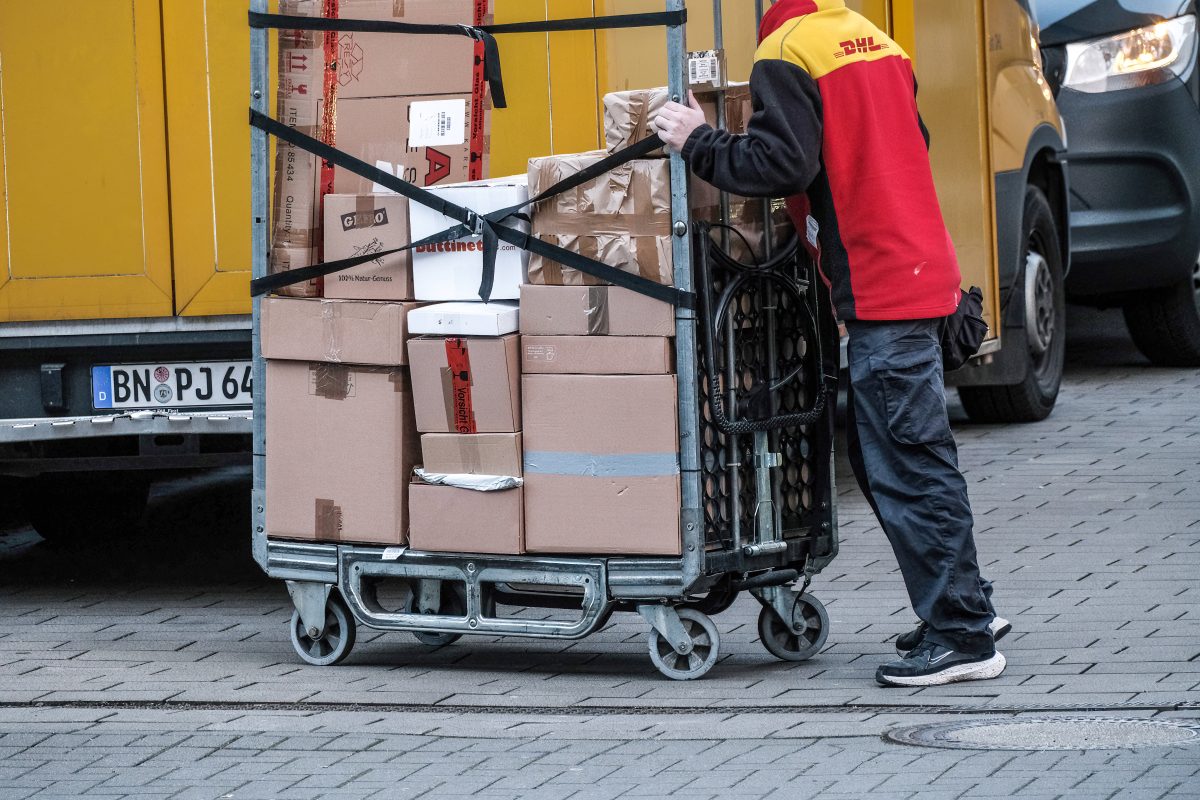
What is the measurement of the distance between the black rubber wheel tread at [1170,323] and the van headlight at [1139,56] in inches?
43.8

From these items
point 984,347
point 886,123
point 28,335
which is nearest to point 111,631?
point 28,335

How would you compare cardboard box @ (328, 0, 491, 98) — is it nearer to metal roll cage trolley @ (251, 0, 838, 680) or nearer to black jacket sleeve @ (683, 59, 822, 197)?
metal roll cage trolley @ (251, 0, 838, 680)

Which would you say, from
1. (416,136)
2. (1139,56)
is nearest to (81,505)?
(416,136)

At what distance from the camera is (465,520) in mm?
5605

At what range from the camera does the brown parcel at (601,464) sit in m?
5.40

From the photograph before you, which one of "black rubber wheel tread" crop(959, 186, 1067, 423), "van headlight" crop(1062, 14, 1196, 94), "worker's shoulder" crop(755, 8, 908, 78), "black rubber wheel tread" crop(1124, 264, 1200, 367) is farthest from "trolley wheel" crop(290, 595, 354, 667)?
"black rubber wheel tread" crop(1124, 264, 1200, 367)

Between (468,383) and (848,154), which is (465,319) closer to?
(468,383)

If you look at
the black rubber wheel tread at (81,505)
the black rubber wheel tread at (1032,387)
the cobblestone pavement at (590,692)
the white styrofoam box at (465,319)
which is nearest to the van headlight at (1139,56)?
the black rubber wheel tread at (1032,387)

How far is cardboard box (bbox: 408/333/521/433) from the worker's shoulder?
1.01 meters

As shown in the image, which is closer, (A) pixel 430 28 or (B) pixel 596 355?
(B) pixel 596 355

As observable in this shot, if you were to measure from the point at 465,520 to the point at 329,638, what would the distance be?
2.17ft

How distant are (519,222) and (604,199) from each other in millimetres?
257

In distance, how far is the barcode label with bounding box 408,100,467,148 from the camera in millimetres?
5746

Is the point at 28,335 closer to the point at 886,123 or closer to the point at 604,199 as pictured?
the point at 604,199
